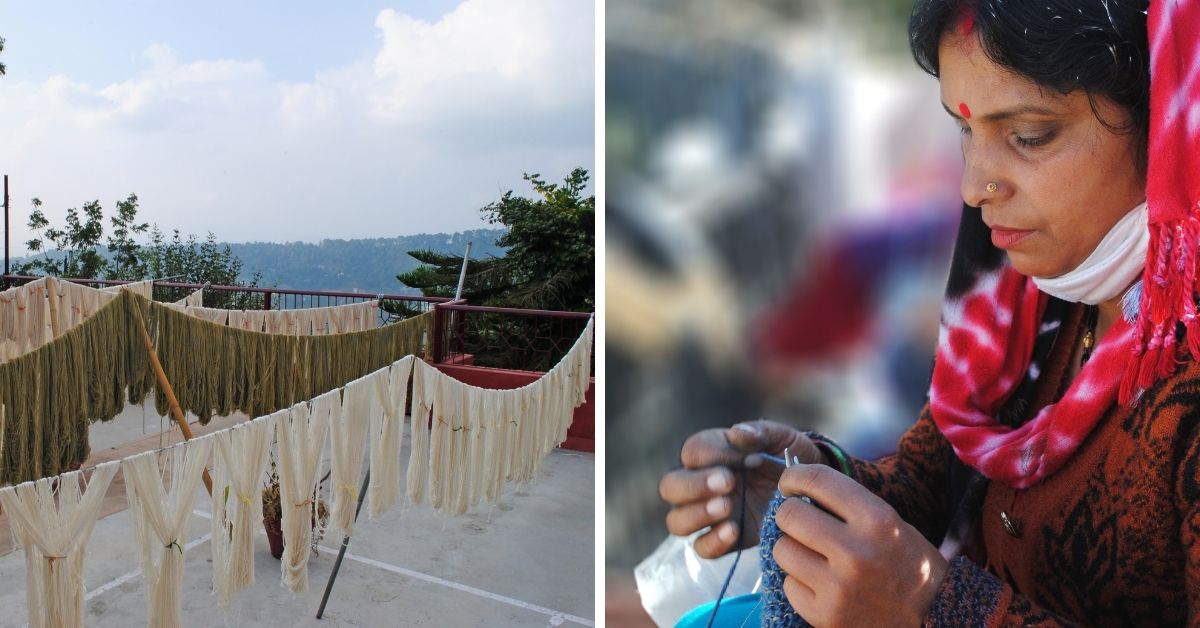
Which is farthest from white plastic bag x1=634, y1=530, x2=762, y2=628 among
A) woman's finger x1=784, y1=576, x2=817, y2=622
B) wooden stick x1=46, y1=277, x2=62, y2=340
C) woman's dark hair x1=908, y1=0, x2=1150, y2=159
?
wooden stick x1=46, y1=277, x2=62, y2=340

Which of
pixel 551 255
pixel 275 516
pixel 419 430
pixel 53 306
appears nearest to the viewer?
pixel 419 430

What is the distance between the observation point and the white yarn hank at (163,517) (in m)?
1.80

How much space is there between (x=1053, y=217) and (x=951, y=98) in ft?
0.72

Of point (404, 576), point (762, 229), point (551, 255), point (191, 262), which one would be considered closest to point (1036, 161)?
point (762, 229)

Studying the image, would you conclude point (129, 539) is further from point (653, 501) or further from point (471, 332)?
point (471, 332)

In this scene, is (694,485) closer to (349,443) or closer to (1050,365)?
(1050,365)

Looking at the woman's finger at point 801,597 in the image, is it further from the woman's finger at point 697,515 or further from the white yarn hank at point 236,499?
the white yarn hank at point 236,499

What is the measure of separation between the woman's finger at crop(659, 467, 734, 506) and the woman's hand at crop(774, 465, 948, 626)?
10.2 inches

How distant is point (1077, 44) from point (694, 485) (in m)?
0.84

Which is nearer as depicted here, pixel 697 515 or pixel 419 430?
pixel 697 515

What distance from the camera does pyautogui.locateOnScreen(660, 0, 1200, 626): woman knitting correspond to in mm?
889

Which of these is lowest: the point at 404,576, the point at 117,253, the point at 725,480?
the point at 404,576

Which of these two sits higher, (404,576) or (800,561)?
(800,561)

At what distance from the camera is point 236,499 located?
2.00 metres
